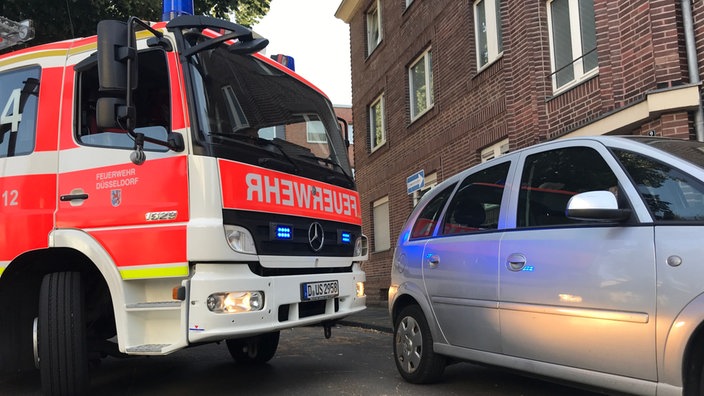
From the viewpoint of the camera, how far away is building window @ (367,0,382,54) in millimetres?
15961

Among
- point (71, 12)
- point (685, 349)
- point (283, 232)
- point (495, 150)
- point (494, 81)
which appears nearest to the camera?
point (685, 349)

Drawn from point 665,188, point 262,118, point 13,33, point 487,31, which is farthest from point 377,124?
point 665,188

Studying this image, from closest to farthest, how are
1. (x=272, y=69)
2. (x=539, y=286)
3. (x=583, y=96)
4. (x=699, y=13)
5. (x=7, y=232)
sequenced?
1. (x=539, y=286)
2. (x=7, y=232)
3. (x=272, y=69)
4. (x=699, y=13)
5. (x=583, y=96)

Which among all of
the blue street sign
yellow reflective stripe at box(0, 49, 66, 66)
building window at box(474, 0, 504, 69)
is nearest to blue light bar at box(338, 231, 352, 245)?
yellow reflective stripe at box(0, 49, 66, 66)

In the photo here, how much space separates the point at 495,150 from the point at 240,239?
6.80m

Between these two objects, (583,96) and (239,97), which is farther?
(583,96)

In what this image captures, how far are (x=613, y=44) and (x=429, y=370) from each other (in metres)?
4.84

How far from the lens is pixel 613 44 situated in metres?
6.85

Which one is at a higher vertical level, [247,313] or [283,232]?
[283,232]

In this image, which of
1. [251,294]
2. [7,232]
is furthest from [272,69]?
[7,232]

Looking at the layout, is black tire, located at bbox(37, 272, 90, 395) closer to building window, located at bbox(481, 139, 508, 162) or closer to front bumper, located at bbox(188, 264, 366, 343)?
front bumper, located at bbox(188, 264, 366, 343)

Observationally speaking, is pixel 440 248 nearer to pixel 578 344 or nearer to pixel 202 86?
pixel 578 344

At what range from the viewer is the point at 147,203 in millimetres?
3816

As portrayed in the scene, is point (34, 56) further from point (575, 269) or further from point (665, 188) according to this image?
point (665, 188)
